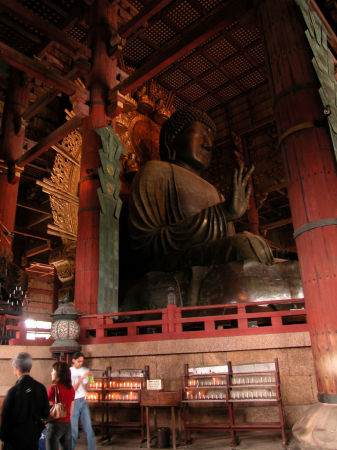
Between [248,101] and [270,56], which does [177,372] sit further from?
[248,101]

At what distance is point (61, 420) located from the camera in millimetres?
2109

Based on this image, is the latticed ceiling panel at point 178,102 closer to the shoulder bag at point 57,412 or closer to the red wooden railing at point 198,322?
the red wooden railing at point 198,322

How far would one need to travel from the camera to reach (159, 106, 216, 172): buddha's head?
6.82 meters

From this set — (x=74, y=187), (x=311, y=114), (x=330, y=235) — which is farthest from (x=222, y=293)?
(x=74, y=187)

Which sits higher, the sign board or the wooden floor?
the sign board

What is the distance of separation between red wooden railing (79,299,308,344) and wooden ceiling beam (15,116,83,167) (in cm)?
273

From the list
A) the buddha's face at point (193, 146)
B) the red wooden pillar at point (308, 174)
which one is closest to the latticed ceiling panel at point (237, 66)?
the buddha's face at point (193, 146)

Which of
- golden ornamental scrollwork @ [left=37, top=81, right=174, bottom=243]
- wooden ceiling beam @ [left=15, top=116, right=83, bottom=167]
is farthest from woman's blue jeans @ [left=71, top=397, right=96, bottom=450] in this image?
wooden ceiling beam @ [left=15, top=116, right=83, bottom=167]

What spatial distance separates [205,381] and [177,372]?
1.01 ft

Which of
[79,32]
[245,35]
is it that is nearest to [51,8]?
[79,32]

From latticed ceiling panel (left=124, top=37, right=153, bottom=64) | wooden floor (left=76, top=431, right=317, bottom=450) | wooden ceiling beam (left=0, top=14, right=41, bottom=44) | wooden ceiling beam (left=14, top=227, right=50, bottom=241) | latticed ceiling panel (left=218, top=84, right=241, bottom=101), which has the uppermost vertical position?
latticed ceiling panel (left=124, top=37, right=153, bottom=64)

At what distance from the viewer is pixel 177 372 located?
3453mm

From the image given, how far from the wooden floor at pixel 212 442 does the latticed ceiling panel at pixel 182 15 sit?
6.20m

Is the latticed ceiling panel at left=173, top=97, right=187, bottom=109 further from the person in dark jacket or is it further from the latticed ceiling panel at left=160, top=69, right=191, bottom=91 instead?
the person in dark jacket
